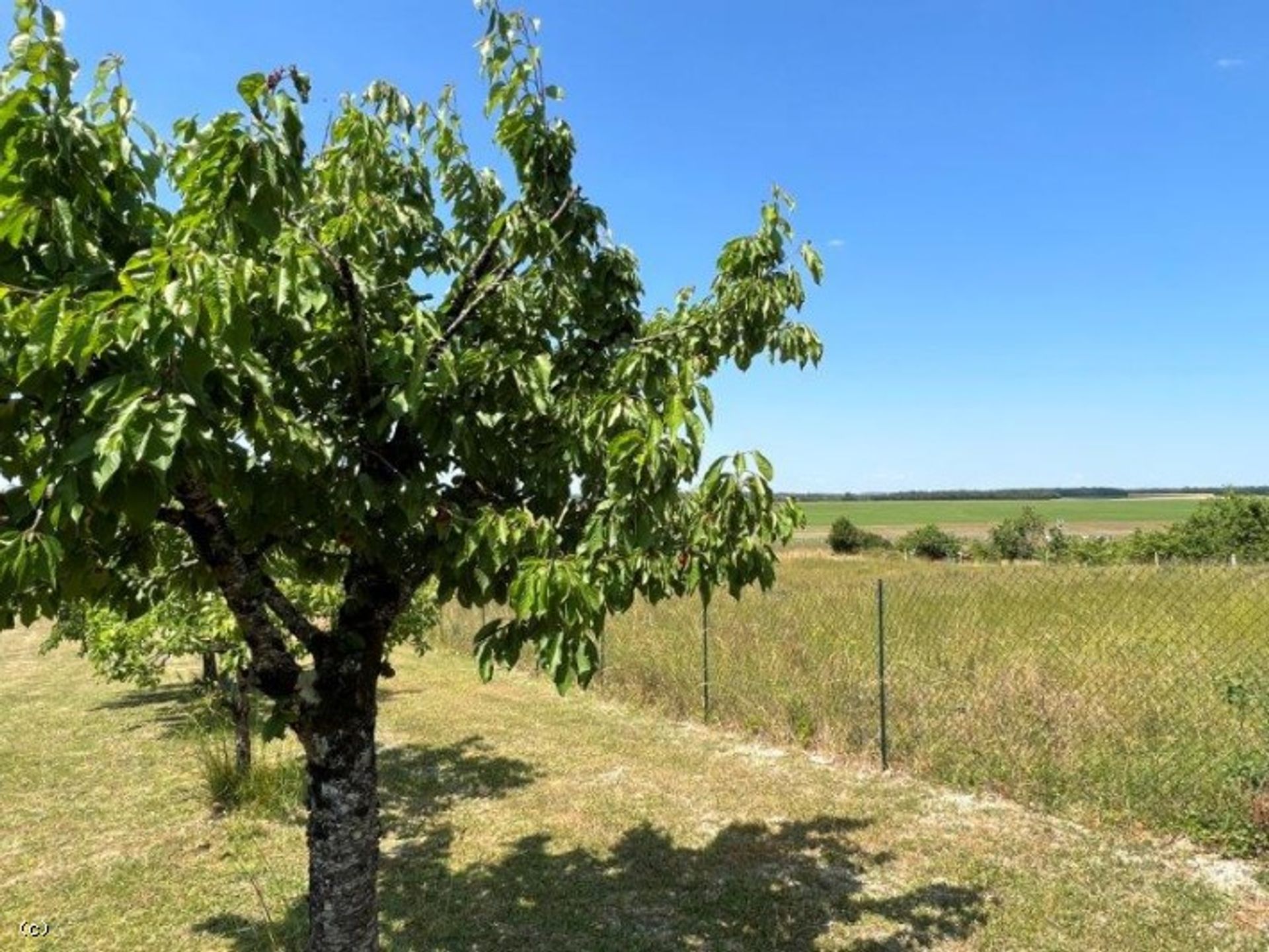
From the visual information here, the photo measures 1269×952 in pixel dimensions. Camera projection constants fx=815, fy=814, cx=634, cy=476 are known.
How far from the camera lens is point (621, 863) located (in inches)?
224

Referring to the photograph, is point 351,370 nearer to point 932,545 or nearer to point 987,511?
point 932,545

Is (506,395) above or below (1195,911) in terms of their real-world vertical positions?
above

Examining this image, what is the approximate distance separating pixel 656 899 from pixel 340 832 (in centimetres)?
266

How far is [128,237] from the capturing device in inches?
91.9

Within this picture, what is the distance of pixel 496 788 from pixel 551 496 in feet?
17.6

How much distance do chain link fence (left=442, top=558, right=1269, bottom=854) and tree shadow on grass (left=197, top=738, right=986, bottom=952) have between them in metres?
1.84

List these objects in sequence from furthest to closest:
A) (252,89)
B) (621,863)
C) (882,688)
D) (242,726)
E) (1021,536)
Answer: (1021,536) → (882,688) → (242,726) → (621,863) → (252,89)

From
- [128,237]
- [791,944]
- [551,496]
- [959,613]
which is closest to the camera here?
[128,237]

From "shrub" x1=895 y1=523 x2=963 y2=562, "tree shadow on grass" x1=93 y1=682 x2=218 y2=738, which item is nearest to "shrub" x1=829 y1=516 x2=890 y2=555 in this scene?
"shrub" x1=895 y1=523 x2=963 y2=562

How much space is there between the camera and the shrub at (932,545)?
162 feet

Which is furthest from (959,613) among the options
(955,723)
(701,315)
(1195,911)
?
(701,315)

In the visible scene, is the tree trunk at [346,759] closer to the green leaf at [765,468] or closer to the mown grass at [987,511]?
the green leaf at [765,468]

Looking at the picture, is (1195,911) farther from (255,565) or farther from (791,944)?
(255,565)

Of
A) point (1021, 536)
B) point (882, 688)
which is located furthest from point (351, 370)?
point (1021, 536)
